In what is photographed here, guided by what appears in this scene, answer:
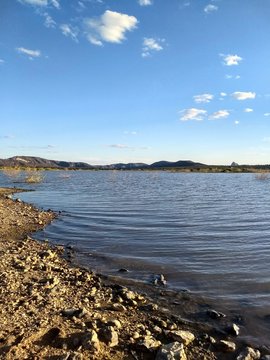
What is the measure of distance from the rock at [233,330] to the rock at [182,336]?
3.47 feet

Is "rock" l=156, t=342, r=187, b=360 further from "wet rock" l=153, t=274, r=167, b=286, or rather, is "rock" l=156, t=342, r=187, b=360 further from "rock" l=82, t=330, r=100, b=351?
"wet rock" l=153, t=274, r=167, b=286

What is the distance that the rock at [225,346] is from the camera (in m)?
7.95

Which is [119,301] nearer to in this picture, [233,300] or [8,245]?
[233,300]

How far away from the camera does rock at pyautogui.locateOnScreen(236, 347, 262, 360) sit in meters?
7.56

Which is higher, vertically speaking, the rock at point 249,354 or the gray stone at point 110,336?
the gray stone at point 110,336

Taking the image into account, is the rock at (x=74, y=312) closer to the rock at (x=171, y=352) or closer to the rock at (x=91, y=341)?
the rock at (x=91, y=341)

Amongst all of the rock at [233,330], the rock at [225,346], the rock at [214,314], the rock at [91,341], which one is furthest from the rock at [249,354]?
the rock at [91,341]

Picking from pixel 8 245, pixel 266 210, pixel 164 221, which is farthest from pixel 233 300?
pixel 266 210

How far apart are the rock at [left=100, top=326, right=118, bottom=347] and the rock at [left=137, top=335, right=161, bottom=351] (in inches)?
18.6

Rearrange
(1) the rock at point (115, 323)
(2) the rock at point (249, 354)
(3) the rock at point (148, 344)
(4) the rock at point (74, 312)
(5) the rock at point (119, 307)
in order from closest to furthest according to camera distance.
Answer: (3) the rock at point (148, 344)
(2) the rock at point (249, 354)
(1) the rock at point (115, 323)
(4) the rock at point (74, 312)
(5) the rock at point (119, 307)

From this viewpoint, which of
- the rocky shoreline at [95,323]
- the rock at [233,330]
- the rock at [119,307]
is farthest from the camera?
the rock at [119,307]

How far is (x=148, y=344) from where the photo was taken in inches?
296

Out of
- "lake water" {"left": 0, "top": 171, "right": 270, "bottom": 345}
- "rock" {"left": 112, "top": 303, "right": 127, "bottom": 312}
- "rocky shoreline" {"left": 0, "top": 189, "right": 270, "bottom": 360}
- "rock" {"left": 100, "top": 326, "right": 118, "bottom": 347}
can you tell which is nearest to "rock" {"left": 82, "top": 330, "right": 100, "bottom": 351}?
"rocky shoreline" {"left": 0, "top": 189, "right": 270, "bottom": 360}

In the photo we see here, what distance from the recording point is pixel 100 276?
1301cm
